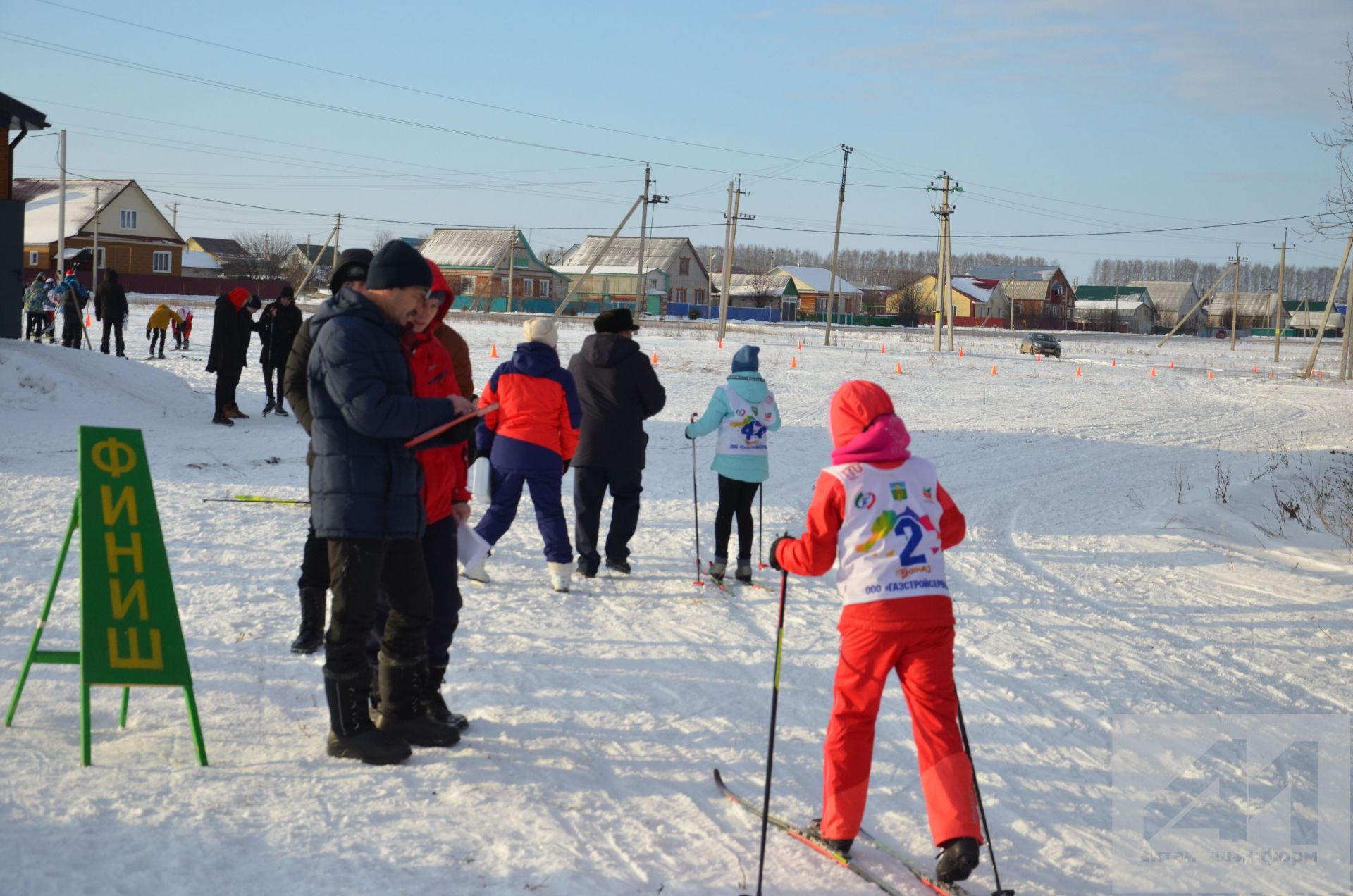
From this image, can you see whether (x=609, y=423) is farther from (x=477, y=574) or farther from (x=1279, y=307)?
(x=1279, y=307)

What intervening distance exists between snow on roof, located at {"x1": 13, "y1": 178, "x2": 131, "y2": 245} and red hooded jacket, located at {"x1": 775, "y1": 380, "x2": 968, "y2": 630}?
71.8 metres

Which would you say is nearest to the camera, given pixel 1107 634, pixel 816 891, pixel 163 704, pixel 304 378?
pixel 816 891

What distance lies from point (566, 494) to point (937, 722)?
7.82 m

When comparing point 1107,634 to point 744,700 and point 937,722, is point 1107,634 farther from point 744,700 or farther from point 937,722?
point 937,722

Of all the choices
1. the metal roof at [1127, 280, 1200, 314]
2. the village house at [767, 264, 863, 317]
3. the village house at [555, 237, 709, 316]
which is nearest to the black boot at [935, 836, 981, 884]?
the village house at [555, 237, 709, 316]

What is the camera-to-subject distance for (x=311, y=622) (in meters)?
5.65

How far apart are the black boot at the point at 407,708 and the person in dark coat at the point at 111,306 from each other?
59.9ft

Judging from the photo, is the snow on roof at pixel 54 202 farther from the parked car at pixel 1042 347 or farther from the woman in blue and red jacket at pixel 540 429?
the woman in blue and red jacket at pixel 540 429

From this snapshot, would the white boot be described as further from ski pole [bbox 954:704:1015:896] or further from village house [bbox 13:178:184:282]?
village house [bbox 13:178:184:282]

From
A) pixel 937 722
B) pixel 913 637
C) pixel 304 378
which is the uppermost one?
pixel 304 378

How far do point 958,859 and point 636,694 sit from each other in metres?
2.23

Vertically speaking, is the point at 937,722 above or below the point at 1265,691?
above

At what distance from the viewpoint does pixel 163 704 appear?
4.93 m

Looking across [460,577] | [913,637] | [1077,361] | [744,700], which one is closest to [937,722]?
[913,637]
